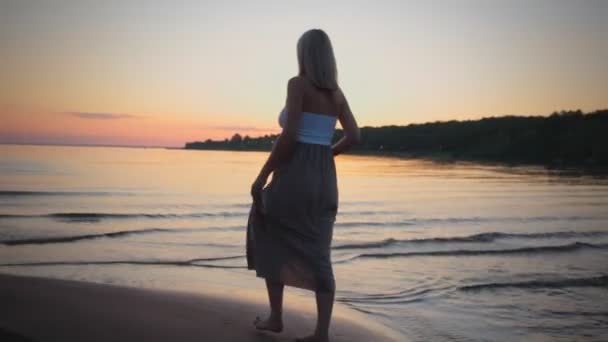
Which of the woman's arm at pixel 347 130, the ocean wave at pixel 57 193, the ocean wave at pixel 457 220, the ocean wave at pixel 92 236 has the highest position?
the woman's arm at pixel 347 130

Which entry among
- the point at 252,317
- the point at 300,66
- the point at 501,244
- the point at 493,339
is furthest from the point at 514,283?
the point at 300,66

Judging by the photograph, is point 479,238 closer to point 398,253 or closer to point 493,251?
point 493,251

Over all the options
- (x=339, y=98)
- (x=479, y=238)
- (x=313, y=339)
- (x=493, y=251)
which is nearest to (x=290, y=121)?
(x=339, y=98)

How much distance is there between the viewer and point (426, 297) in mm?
5691

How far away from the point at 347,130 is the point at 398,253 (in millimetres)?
5119

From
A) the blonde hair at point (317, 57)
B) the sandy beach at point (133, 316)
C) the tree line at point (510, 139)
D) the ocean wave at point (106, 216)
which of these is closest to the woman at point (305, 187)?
the blonde hair at point (317, 57)

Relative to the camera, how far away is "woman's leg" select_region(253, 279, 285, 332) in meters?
3.58

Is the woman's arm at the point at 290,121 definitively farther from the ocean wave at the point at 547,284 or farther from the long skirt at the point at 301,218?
the ocean wave at the point at 547,284

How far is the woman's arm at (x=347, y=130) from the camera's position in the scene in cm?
354

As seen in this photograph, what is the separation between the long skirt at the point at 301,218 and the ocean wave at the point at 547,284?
3.26 metres

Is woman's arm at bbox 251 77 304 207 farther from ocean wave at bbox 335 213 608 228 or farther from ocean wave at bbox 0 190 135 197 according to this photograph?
ocean wave at bbox 0 190 135 197

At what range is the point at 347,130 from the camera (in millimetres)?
3664

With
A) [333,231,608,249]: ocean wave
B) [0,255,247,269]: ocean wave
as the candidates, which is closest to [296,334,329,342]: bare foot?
[0,255,247,269]: ocean wave

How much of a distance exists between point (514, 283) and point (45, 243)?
714 centimetres
